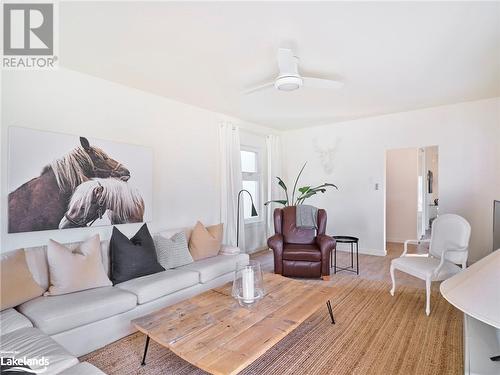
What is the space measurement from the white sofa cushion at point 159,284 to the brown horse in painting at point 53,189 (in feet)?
3.40

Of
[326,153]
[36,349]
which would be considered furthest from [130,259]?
[326,153]

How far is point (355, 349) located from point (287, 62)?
8.36 feet

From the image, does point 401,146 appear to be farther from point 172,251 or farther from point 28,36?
point 28,36

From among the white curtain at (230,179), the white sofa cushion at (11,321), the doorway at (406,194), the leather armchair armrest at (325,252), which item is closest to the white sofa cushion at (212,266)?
the leather armchair armrest at (325,252)

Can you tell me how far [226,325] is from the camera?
1791 millimetres

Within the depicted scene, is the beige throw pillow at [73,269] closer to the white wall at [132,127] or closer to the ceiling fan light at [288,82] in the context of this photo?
the white wall at [132,127]

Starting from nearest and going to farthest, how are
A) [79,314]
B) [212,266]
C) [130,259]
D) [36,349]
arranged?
A: [36,349]
[79,314]
[130,259]
[212,266]

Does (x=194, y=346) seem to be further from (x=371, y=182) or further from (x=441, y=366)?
(x=371, y=182)

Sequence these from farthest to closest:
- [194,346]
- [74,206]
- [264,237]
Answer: [264,237] < [74,206] < [194,346]

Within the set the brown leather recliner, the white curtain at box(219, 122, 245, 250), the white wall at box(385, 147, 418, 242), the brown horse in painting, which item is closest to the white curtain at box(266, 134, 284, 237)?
the white curtain at box(219, 122, 245, 250)

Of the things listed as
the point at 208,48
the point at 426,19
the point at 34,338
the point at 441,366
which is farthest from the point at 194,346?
the point at 426,19

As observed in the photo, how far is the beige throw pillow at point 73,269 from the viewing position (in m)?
2.27

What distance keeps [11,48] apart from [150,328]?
8.89 feet

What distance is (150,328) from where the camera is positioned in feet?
5.77
